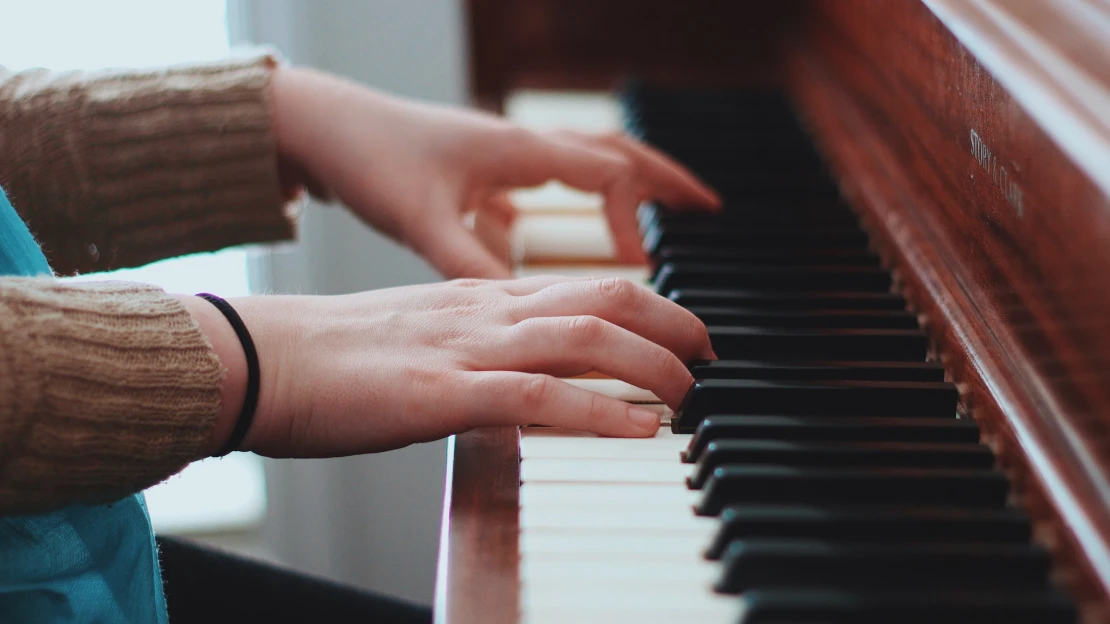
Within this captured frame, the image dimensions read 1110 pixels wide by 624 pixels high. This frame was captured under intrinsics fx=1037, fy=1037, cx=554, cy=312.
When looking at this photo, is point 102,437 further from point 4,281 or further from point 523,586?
point 523,586

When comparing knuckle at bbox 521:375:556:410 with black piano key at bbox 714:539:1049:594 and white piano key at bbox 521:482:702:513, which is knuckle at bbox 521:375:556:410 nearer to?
white piano key at bbox 521:482:702:513

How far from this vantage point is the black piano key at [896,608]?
51 centimetres

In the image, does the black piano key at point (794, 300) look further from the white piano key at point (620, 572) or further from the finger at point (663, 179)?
the white piano key at point (620, 572)

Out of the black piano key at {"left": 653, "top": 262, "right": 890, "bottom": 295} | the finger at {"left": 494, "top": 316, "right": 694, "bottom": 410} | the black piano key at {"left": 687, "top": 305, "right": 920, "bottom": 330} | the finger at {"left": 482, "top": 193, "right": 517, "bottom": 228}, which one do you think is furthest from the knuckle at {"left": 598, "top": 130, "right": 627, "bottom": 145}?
the finger at {"left": 494, "top": 316, "right": 694, "bottom": 410}

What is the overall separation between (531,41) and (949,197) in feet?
2.89

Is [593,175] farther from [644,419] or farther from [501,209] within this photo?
[644,419]

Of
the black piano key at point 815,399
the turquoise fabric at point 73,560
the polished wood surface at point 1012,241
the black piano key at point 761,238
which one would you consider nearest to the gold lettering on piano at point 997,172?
the polished wood surface at point 1012,241

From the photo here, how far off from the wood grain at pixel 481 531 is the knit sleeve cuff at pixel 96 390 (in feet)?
0.56

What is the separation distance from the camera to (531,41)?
5.22ft

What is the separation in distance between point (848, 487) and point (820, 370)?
16 centimetres

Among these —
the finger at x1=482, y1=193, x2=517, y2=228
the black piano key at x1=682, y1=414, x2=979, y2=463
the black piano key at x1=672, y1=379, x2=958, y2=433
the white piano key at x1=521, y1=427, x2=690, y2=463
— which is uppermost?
the finger at x1=482, y1=193, x2=517, y2=228

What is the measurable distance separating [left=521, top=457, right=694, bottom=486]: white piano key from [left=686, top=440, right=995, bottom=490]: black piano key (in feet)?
0.06

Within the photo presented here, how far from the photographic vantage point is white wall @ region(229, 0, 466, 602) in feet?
6.88

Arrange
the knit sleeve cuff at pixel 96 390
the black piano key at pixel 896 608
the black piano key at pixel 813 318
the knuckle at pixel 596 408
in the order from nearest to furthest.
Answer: the black piano key at pixel 896 608, the knit sleeve cuff at pixel 96 390, the knuckle at pixel 596 408, the black piano key at pixel 813 318
